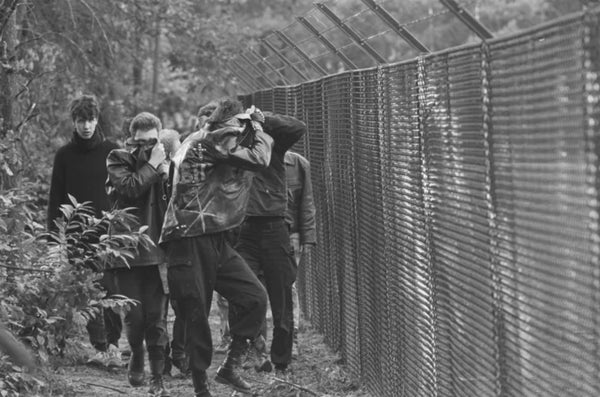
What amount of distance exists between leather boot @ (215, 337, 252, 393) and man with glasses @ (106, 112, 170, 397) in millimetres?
429

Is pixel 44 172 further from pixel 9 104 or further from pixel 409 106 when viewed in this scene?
pixel 409 106

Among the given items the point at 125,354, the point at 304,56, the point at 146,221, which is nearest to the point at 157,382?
the point at 146,221

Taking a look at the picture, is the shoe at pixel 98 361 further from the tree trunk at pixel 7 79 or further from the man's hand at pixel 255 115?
the man's hand at pixel 255 115

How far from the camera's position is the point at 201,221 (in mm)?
7598

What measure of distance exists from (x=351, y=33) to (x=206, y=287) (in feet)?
6.81

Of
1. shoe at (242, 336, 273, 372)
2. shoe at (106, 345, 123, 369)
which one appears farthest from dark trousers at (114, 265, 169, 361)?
shoe at (106, 345, 123, 369)

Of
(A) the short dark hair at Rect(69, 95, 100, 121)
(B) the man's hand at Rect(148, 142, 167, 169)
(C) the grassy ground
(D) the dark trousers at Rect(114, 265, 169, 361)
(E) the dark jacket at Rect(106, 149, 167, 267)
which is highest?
(A) the short dark hair at Rect(69, 95, 100, 121)

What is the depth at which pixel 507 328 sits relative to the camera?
4559 mm

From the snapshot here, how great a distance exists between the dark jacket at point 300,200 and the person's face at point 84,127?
157 centimetres

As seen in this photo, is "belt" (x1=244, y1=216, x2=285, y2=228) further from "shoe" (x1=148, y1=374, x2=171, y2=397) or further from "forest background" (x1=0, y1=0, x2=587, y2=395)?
"shoe" (x1=148, y1=374, x2=171, y2=397)

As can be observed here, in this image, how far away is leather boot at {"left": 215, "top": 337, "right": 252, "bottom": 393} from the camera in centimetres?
813

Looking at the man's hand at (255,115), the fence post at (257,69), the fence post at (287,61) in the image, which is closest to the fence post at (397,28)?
the man's hand at (255,115)

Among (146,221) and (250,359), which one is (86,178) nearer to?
(146,221)

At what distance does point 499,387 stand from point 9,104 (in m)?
6.51
